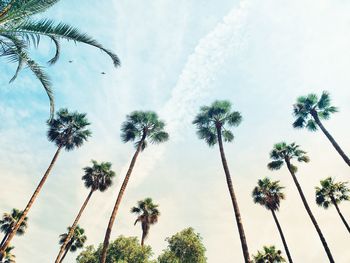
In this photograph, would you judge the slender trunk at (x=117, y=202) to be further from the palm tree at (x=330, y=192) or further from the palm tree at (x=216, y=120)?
the palm tree at (x=330, y=192)

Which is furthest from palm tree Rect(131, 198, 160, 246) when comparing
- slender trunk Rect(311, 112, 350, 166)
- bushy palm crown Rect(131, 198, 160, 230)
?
slender trunk Rect(311, 112, 350, 166)

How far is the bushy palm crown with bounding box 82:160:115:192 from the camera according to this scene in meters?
34.2

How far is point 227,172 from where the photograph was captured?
2042 centimetres

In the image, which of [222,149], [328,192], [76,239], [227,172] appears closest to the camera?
[227,172]

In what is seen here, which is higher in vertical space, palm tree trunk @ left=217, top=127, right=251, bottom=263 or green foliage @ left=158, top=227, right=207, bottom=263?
green foliage @ left=158, top=227, right=207, bottom=263

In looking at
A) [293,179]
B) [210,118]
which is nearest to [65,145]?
[210,118]

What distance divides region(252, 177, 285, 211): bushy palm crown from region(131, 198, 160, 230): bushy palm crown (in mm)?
13936

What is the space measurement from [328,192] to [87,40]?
32.6 metres

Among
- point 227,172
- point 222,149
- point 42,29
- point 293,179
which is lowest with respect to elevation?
point 42,29

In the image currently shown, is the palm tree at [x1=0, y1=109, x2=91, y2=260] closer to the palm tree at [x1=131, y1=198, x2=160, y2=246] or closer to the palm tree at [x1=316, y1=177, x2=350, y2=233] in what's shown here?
the palm tree at [x1=131, y1=198, x2=160, y2=246]

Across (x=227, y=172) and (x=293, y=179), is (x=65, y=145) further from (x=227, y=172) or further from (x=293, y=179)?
(x=293, y=179)

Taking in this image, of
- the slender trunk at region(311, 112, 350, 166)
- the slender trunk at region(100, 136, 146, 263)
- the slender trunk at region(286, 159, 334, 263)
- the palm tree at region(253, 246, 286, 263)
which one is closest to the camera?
the slender trunk at region(100, 136, 146, 263)

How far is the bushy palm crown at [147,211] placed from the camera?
124 feet

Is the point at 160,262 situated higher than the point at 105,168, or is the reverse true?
the point at 105,168
